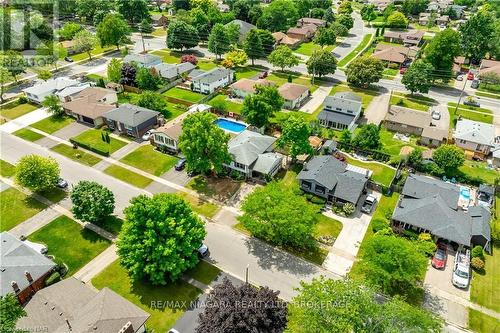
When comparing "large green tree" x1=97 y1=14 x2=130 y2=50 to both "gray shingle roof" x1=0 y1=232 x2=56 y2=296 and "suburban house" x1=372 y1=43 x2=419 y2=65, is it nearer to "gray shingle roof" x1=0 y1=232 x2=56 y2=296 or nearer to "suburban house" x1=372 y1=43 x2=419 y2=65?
"suburban house" x1=372 y1=43 x2=419 y2=65

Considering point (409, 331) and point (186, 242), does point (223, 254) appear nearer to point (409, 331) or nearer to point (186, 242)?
point (186, 242)

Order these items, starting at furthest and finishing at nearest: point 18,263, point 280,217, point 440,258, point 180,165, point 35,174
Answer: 1. point 180,165
2. point 35,174
3. point 440,258
4. point 280,217
5. point 18,263

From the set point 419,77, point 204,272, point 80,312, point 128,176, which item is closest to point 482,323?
point 204,272

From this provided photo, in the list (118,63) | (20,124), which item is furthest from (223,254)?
(118,63)

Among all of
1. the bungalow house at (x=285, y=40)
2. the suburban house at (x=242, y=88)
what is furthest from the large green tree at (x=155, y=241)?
the bungalow house at (x=285, y=40)

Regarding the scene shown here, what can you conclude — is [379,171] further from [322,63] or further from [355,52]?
[355,52]

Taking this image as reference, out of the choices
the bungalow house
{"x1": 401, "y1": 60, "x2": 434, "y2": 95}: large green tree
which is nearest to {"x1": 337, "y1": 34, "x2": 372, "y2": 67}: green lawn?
the bungalow house

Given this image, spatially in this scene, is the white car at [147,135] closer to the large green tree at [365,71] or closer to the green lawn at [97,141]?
the green lawn at [97,141]
